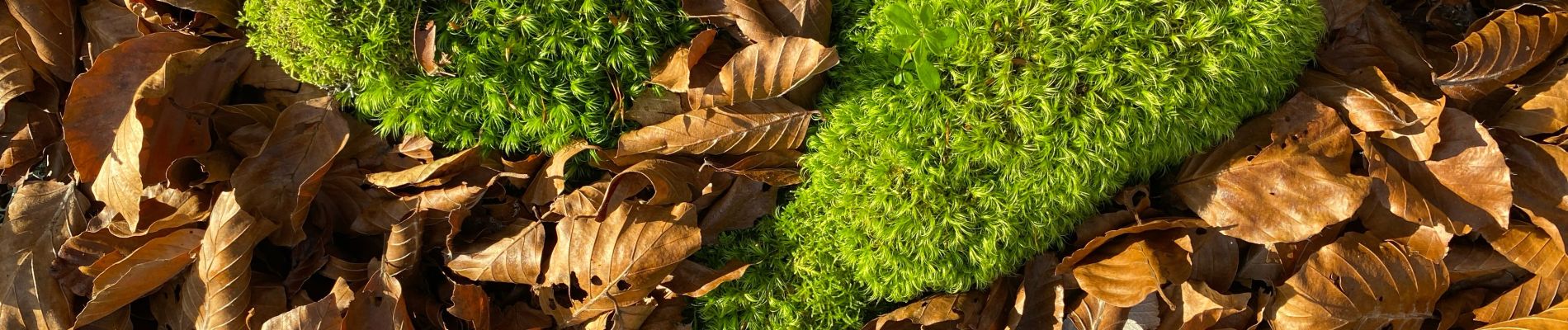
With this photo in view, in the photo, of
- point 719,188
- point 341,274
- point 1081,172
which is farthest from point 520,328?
point 1081,172

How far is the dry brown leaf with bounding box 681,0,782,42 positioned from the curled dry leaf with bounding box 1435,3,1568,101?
88.7 inches

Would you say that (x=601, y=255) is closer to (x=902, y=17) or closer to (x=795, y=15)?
(x=795, y=15)

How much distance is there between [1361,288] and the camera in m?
2.48

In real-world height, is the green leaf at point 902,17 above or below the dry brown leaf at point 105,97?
above

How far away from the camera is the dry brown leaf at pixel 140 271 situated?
2471 millimetres

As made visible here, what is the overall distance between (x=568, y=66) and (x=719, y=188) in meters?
0.59

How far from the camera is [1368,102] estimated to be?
8.02 feet

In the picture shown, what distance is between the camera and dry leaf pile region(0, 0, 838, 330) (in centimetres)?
237

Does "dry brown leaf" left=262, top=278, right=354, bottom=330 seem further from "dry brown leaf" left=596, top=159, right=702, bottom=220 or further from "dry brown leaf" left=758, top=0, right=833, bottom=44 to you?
"dry brown leaf" left=758, top=0, right=833, bottom=44

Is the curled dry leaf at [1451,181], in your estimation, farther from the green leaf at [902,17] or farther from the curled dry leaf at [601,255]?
the curled dry leaf at [601,255]

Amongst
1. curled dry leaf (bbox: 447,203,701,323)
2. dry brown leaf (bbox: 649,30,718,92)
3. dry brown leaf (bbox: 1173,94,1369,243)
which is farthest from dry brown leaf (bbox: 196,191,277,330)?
dry brown leaf (bbox: 1173,94,1369,243)

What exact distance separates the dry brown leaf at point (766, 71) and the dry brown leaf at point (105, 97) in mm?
1804

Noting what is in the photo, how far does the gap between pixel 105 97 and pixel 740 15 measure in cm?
205

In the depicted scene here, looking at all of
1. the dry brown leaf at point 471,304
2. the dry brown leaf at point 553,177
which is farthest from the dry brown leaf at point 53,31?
the dry brown leaf at point 553,177
